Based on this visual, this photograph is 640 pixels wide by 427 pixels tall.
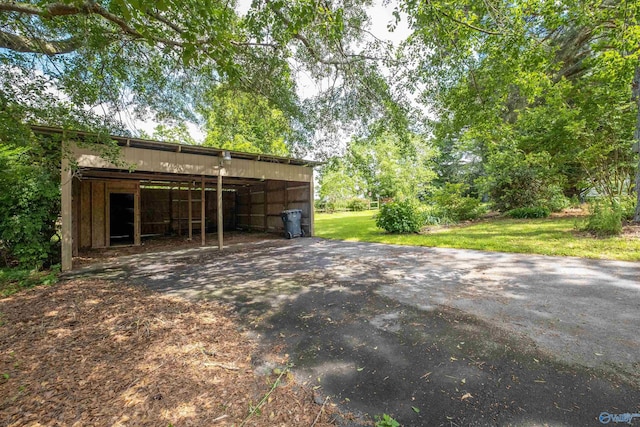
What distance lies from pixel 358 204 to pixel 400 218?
1890cm

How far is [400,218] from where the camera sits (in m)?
10.2

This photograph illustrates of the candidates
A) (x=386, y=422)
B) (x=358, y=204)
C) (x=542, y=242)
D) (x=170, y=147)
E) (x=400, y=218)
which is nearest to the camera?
(x=386, y=422)

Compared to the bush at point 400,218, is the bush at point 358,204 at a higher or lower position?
higher

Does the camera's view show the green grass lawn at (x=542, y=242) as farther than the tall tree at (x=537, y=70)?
Yes

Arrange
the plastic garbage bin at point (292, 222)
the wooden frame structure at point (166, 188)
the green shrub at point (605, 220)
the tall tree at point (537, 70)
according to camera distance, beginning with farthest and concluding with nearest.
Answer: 1. the plastic garbage bin at point (292, 222)
2. the green shrub at point (605, 220)
3. the wooden frame structure at point (166, 188)
4. the tall tree at point (537, 70)

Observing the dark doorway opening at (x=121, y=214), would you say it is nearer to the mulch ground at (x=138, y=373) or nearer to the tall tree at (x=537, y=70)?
the mulch ground at (x=138, y=373)

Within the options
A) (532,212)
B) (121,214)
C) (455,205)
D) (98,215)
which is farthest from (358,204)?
(98,215)

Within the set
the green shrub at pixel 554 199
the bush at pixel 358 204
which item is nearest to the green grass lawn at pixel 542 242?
the green shrub at pixel 554 199

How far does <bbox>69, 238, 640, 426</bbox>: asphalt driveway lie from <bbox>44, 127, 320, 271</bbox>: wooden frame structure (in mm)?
2529

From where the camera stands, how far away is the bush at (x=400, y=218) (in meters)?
10.1

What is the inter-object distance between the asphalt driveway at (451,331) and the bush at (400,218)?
445cm

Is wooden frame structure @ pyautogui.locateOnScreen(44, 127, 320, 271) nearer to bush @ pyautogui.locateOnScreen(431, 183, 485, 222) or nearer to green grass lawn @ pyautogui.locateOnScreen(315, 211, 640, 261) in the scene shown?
green grass lawn @ pyautogui.locateOnScreen(315, 211, 640, 261)

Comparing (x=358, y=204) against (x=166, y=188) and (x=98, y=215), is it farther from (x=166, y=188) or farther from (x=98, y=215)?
(x=98, y=215)

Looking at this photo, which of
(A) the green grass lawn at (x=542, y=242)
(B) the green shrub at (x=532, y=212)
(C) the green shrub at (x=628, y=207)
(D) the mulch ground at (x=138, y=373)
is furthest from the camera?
(B) the green shrub at (x=532, y=212)
